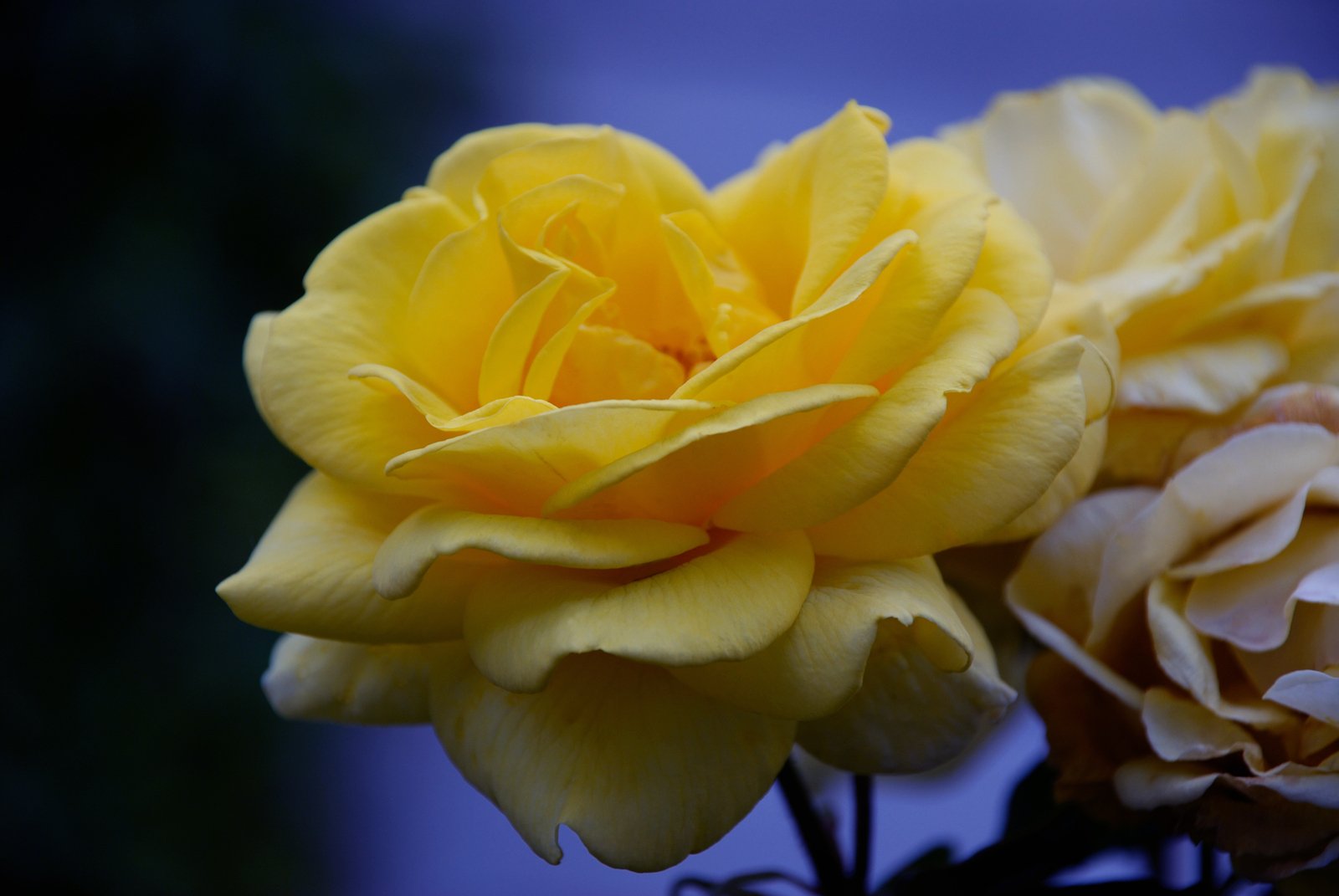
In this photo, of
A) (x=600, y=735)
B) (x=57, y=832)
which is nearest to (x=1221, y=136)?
(x=600, y=735)

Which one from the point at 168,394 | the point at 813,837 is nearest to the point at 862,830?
the point at 813,837

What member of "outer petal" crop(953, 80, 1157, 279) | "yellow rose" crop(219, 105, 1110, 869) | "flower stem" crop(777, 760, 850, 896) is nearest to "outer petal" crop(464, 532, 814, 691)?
"yellow rose" crop(219, 105, 1110, 869)

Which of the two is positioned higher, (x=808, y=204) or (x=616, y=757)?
(x=808, y=204)

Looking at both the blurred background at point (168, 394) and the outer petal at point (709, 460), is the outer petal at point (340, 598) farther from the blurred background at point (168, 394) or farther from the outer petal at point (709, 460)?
the blurred background at point (168, 394)

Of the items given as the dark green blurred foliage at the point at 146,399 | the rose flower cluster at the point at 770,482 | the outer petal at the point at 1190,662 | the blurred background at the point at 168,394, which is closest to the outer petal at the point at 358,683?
the rose flower cluster at the point at 770,482

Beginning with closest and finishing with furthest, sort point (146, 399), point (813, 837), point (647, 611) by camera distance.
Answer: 1. point (647, 611)
2. point (813, 837)
3. point (146, 399)

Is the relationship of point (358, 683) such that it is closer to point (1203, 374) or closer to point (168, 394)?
point (1203, 374)
